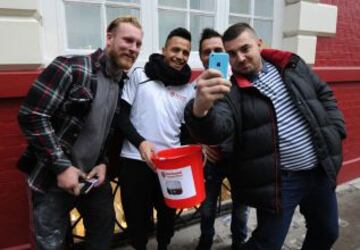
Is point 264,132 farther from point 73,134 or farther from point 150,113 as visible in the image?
point 73,134

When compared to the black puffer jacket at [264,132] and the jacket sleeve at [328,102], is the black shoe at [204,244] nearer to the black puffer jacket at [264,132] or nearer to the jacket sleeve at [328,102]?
the black puffer jacket at [264,132]

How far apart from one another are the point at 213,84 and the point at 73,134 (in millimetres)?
946

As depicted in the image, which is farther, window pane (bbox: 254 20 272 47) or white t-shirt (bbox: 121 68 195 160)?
window pane (bbox: 254 20 272 47)

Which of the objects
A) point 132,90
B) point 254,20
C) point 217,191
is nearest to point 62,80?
point 132,90

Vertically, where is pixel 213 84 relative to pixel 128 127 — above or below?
above

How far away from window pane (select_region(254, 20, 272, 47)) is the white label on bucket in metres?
2.69

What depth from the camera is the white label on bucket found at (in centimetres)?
198

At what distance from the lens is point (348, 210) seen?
150 inches

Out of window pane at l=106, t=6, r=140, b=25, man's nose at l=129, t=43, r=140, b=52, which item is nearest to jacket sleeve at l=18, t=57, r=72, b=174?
man's nose at l=129, t=43, r=140, b=52

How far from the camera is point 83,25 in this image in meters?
2.92

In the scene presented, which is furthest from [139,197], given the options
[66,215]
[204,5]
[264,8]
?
[264,8]

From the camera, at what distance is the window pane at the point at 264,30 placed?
4.02m

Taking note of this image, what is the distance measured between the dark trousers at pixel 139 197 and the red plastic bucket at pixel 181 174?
24 cm

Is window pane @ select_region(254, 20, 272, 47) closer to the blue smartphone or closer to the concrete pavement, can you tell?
the concrete pavement
